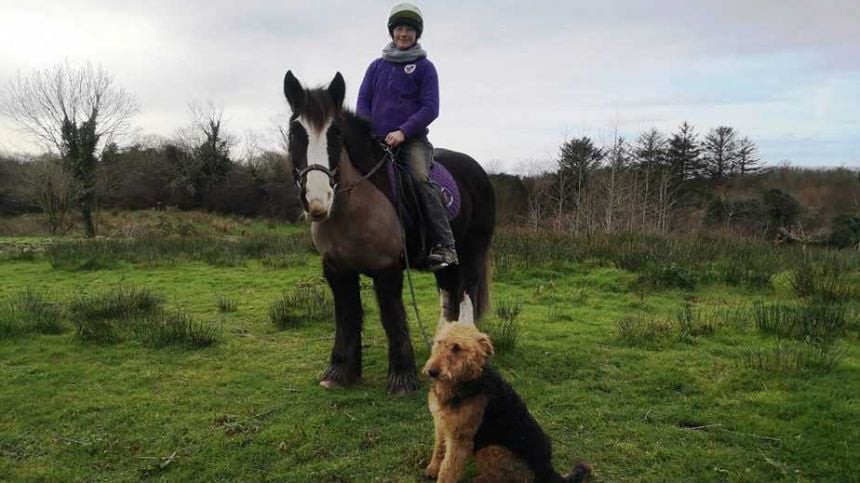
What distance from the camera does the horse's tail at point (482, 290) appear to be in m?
5.67

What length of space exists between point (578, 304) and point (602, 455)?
15.2 ft

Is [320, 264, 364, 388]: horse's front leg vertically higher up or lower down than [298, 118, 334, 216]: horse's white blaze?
lower down

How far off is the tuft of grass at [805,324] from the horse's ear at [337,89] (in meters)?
5.12

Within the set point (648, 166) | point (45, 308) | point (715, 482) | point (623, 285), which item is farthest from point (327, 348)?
point (648, 166)

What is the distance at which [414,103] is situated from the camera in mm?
4719

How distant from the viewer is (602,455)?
3559 millimetres

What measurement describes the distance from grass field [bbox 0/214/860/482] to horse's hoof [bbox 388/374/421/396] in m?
0.12

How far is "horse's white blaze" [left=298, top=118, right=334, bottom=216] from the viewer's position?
3627mm

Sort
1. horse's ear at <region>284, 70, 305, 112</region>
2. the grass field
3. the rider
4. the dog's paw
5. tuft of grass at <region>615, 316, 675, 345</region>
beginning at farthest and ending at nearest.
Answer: tuft of grass at <region>615, 316, 675, 345</region>, the rider, horse's ear at <region>284, 70, 305, 112</region>, the grass field, the dog's paw

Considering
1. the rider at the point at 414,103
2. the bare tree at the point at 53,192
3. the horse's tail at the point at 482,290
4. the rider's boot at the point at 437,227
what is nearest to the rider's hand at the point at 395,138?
the rider at the point at 414,103

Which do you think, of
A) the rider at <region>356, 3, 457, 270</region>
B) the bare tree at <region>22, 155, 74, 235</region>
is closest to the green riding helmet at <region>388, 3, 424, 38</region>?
the rider at <region>356, 3, 457, 270</region>

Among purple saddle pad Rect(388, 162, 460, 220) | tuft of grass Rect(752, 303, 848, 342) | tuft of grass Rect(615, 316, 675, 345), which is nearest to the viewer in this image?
purple saddle pad Rect(388, 162, 460, 220)

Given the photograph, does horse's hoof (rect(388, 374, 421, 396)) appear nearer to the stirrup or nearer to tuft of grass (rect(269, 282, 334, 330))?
the stirrup

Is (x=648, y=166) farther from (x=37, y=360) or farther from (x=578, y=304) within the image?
(x=37, y=360)
